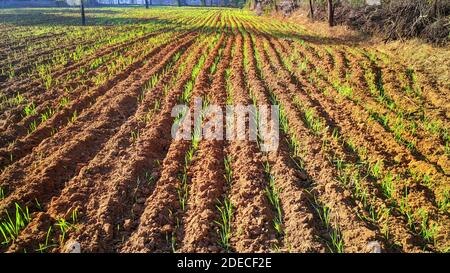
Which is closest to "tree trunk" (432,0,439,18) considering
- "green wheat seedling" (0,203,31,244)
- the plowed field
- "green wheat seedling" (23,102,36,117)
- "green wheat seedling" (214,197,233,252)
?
the plowed field

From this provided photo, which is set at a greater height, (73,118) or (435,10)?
(435,10)

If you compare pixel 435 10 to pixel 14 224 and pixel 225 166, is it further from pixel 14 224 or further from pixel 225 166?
pixel 14 224

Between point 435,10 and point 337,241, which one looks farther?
point 435,10

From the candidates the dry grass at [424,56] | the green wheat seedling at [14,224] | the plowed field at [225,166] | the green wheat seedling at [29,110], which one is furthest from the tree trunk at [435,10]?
the green wheat seedling at [14,224]

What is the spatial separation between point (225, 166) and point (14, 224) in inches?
101

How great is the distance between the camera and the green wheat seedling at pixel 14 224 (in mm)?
3373

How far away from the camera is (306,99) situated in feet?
22.8

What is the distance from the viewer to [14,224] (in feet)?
11.9

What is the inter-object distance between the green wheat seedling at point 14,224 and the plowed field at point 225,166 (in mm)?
22

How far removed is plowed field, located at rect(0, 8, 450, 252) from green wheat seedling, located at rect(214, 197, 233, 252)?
18mm

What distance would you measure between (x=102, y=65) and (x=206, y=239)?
323 inches

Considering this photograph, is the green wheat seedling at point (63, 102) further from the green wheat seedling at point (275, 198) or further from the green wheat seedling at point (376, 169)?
the green wheat seedling at point (376, 169)

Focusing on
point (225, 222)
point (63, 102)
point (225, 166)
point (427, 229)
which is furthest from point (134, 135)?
point (427, 229)
